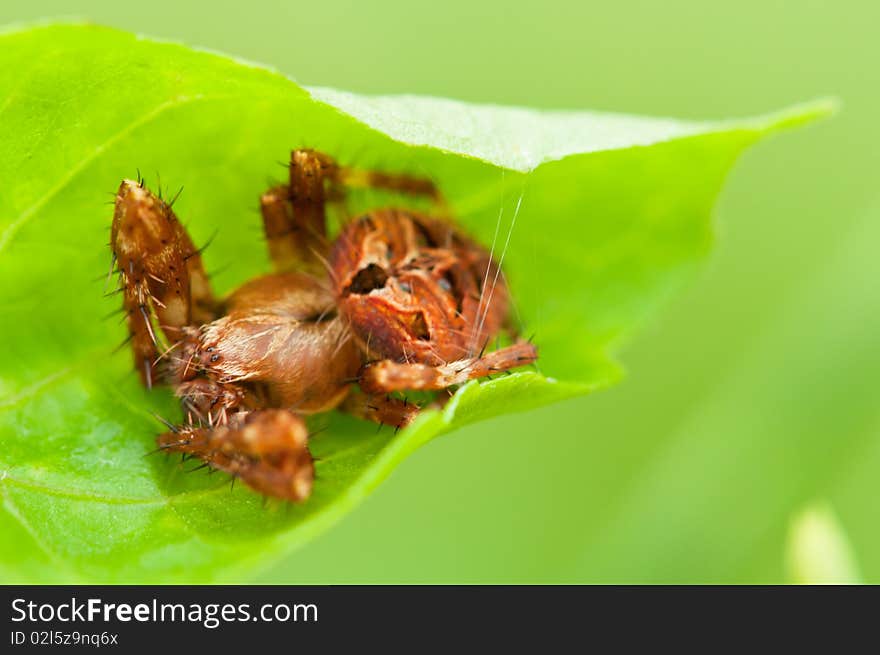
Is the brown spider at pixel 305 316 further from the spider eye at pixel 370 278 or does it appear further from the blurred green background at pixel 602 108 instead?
the blurred green background at pixel 602 108

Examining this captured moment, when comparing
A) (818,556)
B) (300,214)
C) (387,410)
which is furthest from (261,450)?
(818,556)

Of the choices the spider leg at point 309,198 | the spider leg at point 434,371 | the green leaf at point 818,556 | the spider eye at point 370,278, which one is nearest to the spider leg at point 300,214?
the spider leg at point 309,198

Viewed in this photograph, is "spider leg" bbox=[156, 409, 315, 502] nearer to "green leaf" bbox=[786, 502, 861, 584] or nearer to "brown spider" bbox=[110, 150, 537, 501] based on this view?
"brown spider" bbox=[110, 150, 537, 501]

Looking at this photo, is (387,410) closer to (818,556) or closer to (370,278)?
(370,278)

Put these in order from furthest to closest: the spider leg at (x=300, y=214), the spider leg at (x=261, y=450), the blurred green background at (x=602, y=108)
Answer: the blurred green background at (x=602, y=108), the spider leg at (x=300, y=214), the spider leg at (x=261, y=450)

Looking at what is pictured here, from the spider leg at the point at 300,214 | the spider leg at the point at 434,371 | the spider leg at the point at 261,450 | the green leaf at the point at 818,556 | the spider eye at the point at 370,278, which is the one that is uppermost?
the spider leg at the point at 300,214

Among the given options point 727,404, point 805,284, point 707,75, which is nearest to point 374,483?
point 727,404

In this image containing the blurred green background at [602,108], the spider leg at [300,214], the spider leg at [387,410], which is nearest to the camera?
the spider leg at [387,410]

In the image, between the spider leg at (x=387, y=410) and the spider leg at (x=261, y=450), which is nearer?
the spider leg at (x=261, y=450)

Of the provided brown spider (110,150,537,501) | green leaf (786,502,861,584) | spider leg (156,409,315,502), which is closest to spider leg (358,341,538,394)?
brown spider (110,150,537,501)
